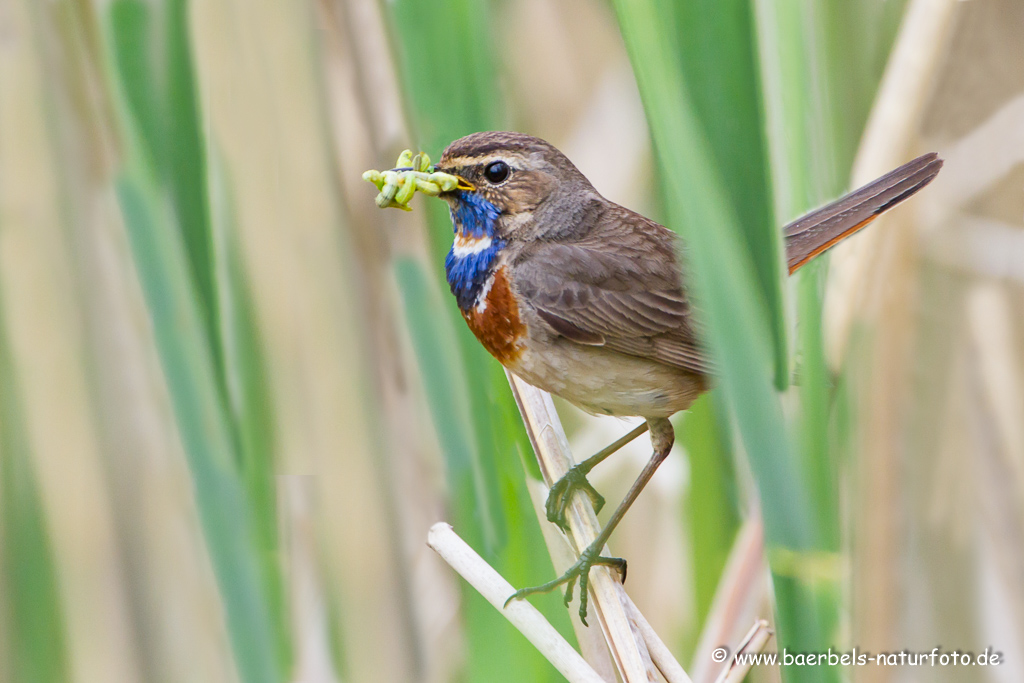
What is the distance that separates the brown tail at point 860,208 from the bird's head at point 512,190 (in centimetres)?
48

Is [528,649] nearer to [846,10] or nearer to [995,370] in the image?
[995,370]

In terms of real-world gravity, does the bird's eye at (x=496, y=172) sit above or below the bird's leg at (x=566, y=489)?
above

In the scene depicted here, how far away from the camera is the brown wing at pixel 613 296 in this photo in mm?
1656

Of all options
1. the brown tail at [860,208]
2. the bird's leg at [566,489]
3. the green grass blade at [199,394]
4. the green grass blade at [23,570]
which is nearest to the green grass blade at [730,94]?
the brown tail at [860,208]

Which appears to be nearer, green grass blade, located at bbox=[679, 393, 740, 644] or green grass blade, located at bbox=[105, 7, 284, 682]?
green grass blade, located at bbox=[105, 7, 284, 682]

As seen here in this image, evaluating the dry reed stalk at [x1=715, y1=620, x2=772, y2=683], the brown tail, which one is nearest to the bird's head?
the brown tail

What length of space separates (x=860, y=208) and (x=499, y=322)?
736 mm

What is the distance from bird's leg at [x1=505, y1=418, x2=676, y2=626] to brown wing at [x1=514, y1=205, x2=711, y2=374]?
24 centimetres

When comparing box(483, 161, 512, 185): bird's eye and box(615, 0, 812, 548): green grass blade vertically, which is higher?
box(483, 161, 512, 185): bird's eye

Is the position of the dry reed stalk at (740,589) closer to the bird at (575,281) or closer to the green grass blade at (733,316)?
the bird at (575,281)

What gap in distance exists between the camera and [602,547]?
1.58 meters

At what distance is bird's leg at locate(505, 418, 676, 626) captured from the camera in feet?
4.97

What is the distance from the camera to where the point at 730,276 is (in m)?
1.00

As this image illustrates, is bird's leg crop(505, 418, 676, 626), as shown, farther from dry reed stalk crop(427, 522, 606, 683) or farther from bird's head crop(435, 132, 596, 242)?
bird's head crop(435, 132, 596, 242)
